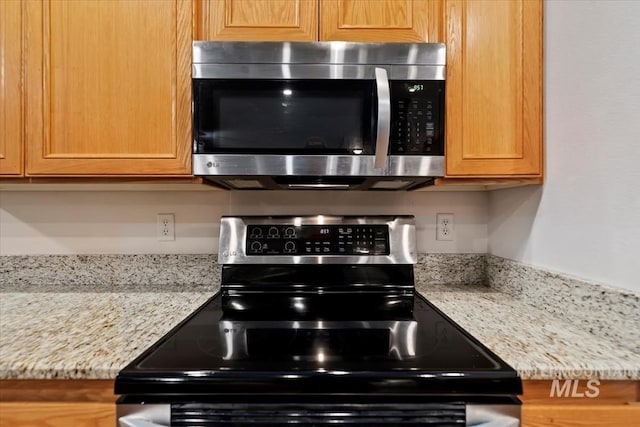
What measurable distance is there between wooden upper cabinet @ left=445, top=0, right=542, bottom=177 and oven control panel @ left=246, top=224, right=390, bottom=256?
36 cm

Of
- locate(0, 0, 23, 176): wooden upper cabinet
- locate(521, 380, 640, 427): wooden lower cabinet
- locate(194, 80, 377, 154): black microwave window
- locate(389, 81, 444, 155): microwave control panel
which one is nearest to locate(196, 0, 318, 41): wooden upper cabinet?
locate(194, 80, 377, 154): black microwave window

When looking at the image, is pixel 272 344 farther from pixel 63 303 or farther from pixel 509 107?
pixel 509 107

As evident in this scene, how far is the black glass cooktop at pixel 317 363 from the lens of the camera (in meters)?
0.69

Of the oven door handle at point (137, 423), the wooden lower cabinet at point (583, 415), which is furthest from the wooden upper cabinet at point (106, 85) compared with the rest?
the wooden lower cabinet at point (583, 415)

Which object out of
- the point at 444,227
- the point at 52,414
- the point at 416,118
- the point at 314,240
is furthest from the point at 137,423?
the point at 444,227

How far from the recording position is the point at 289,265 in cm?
127

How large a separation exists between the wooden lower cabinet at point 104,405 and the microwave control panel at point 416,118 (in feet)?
2.09

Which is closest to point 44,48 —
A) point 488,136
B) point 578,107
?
point 488,136

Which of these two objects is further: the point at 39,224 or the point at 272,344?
the point at 39,224

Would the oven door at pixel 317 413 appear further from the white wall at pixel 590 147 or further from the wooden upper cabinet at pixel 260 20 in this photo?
the wooden upper cabinet at pixel 260 20

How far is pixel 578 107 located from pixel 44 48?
4.87 ft

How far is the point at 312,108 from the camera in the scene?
1.06 meters

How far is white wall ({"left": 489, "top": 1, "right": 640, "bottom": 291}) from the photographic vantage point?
83 cm

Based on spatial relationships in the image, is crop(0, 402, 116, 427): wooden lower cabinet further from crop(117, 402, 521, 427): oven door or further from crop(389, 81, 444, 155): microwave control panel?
crop(389, 81, 444, 155): microwave control panel
